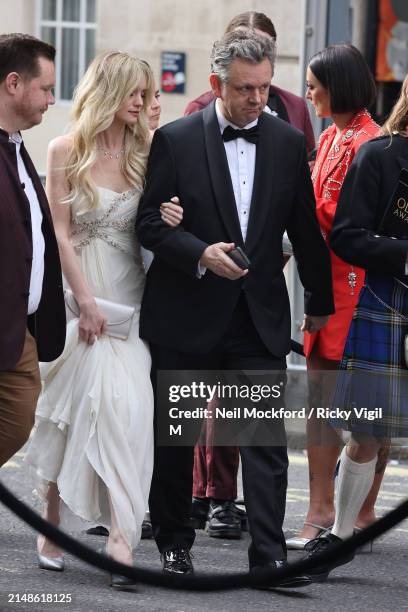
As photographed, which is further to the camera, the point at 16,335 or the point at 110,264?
the point at 110,264

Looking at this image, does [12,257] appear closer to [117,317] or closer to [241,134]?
[117,317]

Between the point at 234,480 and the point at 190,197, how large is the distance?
1.69 meters

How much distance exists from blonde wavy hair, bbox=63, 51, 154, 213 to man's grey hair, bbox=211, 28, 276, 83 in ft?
1.07

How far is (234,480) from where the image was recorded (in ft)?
21.1

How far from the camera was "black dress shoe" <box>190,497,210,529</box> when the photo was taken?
252 inches

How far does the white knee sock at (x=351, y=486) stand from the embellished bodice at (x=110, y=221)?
1.14 m

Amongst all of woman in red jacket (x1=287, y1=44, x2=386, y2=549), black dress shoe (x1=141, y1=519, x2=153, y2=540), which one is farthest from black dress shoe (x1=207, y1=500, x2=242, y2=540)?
woman in red jacket (x1=287, y1=44, x2=386, y2=549)

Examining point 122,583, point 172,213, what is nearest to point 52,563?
point 122,583

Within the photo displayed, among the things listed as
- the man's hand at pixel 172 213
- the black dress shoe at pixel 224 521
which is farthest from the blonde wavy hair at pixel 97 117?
the black dress shoe at pixel 224 521

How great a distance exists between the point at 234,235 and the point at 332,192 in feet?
2.34

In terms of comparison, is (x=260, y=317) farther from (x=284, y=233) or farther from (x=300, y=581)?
(x=300, y=581)

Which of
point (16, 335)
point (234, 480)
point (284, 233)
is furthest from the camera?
point (234, 480)

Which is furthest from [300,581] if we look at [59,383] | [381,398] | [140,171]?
[140,171]

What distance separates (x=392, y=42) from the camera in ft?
41.3
